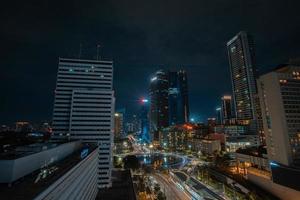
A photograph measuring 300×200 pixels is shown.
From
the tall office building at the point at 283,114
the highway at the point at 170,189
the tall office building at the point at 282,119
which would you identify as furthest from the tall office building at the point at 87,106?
the tall office building at the point at 283,114

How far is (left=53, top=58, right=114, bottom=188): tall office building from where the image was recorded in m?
79.6

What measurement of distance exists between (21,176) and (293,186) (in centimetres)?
6080

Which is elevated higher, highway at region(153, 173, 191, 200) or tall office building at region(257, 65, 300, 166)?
tall office building at region(257, 65, 300, 166)

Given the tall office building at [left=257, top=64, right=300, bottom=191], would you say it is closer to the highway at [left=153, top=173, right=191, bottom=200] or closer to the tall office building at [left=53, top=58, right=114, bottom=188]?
the highway at [left=153, top=173, right=191, bottom=200]

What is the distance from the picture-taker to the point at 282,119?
57.1 meters

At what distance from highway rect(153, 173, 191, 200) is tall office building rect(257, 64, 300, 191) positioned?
97.4 feet

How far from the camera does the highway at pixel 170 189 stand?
217 feet

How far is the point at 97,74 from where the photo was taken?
97.8m

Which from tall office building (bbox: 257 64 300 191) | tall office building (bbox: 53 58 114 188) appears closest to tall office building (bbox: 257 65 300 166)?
tall office building (bbox: 257 64 300 191)

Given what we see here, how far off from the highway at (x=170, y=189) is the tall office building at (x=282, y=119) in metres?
29.7

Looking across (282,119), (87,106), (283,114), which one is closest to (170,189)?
(282,119)

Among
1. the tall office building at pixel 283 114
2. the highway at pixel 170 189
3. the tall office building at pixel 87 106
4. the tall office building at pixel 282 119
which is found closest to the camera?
the tall office building at pixel 282 119

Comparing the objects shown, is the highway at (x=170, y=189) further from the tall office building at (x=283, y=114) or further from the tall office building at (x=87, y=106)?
the tall office building at (x=283, y=114)

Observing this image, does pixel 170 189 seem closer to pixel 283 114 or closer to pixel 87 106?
pixel 283 114
